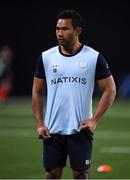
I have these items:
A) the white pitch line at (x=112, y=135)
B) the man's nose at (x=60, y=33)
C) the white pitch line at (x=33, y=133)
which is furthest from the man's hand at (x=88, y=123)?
the white pitch line at (x=112, y=135)

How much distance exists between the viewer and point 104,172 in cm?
1191

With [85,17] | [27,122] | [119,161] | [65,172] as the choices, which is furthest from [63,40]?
[85,17]

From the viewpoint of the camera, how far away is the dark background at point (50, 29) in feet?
106

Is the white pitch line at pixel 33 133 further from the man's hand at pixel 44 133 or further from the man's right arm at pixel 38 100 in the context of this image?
the man's hand at pixel 44 133

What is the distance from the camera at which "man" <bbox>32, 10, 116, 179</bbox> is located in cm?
816

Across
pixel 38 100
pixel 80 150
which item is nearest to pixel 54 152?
pixel 80 150

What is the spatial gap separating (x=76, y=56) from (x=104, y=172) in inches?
159

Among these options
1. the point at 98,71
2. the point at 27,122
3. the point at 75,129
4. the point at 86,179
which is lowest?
the point at 27,122

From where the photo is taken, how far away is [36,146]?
Result: 50.2ft

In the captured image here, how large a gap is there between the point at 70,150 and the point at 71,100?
1.70ft

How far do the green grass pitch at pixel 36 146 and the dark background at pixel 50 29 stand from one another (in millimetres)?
8241

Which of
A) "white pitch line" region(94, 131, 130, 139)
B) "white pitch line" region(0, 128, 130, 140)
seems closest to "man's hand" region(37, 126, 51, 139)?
"white pitch line" region(0, 128, 130, 140)

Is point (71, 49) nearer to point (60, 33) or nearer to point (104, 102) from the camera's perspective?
point (60, 33)

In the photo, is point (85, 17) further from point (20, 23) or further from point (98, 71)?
point (98, 71)
